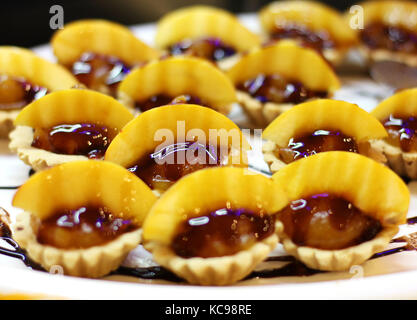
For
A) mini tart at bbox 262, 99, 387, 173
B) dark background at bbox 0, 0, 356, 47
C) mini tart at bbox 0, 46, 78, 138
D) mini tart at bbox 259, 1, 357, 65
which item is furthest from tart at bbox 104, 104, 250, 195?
dark background at bbox 0, 0, 356, 47

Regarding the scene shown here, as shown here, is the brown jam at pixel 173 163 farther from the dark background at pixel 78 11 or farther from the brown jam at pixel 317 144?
the dark background at pixel 78 11

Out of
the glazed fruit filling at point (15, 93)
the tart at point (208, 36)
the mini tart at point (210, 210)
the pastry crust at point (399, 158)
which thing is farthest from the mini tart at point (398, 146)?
the glazed fruit filling at point (15, 93)

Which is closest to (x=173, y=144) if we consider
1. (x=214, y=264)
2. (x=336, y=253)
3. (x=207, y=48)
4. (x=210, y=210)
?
(x=210, y=210)

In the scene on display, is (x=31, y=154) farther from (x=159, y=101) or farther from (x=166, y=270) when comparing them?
(x=166, y=270)

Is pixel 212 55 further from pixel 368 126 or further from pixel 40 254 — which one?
pixel 40 254

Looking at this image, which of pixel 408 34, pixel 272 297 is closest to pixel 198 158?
pixel 272 297
